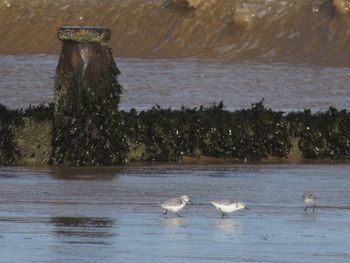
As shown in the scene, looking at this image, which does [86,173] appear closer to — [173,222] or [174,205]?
[174,205]

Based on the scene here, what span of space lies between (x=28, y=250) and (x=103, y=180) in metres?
4.97

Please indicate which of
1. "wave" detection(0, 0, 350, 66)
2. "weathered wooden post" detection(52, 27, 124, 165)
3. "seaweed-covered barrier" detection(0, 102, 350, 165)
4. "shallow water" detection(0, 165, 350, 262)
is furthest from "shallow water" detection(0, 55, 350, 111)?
"shallow water" detection(0, 165, 350, 262)

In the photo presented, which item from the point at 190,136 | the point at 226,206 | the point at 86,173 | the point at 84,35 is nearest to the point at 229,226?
the point at 226,206

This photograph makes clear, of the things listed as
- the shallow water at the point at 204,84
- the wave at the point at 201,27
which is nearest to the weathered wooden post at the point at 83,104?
the shallow water at the point at 204,84

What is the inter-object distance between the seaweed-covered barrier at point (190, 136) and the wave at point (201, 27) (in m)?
14.8

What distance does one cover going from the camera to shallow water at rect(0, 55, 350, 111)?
92.5 ft

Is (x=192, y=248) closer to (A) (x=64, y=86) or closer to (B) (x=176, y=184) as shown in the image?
(B) (x=176, y=184)

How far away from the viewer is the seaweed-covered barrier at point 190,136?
17.0m

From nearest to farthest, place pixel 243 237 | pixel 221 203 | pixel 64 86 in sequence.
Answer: pixel 243 237 < pixel 221 203 < pixel 64 86

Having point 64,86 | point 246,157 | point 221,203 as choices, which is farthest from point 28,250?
point 246,157

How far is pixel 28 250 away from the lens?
10453 mm

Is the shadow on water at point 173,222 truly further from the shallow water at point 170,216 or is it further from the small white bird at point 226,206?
the small white bird at point 226,206

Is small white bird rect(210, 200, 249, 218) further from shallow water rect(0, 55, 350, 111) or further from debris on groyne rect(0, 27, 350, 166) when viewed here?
shallow water rect(0, 55, 350, 111)

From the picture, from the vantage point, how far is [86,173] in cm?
1605
